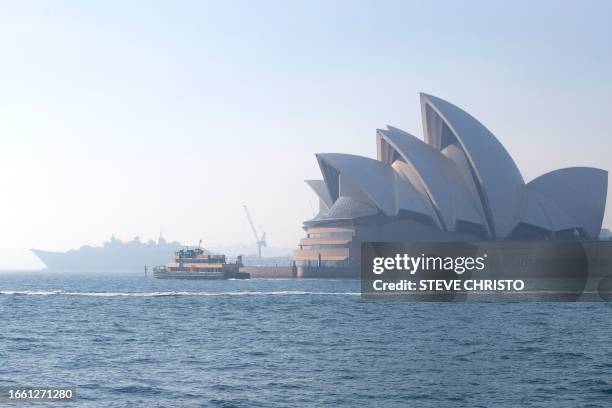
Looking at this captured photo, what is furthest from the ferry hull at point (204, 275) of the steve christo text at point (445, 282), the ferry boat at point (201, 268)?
the steve christo text at point (445, 282)

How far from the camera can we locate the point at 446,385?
108 feet

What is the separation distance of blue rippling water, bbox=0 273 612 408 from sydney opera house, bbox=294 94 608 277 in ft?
216

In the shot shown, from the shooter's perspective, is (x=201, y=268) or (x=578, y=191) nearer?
(x=578, y=191)

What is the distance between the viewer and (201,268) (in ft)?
502

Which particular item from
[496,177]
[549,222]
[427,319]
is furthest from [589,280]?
[427,319]

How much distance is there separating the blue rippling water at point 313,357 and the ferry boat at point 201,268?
78.7m

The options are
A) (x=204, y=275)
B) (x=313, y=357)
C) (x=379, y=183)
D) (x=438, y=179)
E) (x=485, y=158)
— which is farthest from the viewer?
(x=204, y=275)

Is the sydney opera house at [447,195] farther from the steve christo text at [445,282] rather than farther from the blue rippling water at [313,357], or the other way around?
the blue rippling water at [313,357]

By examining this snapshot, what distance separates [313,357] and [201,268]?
11388cm

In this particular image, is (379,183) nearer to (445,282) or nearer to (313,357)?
(445,282)

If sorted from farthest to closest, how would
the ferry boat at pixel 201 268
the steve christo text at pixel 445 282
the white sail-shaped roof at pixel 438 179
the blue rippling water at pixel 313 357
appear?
the ferry boat at pixel 201 268 → the white sail-shaped roof at pixel 438 179 → the steve christo text at pixel 445 282 → the blue rippling water at pixel 313 357

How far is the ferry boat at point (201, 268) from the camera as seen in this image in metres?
151

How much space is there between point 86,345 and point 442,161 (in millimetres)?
100115

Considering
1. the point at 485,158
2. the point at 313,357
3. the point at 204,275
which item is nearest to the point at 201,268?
the point at 204,275
